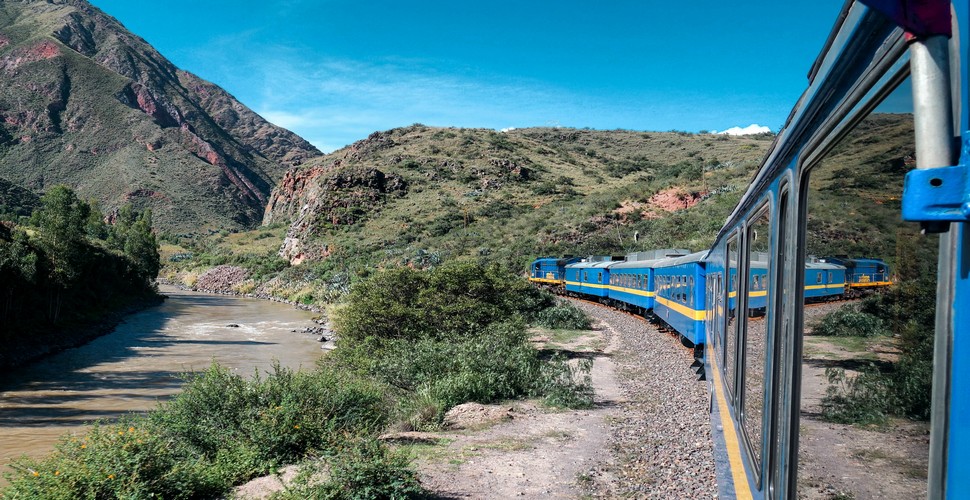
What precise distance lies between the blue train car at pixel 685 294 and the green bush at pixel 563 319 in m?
4.06

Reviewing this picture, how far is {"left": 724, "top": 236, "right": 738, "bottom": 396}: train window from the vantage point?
440cm

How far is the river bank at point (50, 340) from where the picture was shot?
2122 centimetres

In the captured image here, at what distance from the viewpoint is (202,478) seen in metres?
6.93

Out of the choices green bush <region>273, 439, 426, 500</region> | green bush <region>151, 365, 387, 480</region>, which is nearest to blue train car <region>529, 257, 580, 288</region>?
green bush <region>151, 365, 387, 480</region>

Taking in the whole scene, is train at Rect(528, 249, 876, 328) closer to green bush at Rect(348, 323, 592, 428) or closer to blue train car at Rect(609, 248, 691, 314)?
blue train car at Rect(609, 248, 691, 314)

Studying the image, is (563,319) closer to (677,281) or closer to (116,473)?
(677,281)

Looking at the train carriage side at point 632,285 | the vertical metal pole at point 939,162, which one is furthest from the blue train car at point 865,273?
the train carriage side at point 632,285

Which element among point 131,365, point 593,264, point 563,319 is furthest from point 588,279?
point 131,365

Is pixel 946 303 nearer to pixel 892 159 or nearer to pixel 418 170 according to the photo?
pixel 892 159

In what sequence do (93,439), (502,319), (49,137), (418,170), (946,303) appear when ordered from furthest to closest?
(49,137) < (418,170) < (502,319) < (93,439) < (946,303)

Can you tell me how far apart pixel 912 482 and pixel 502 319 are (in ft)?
53.1

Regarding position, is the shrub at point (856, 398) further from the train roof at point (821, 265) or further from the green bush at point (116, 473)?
the green bush at point (116, 473)

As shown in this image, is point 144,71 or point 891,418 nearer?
point 891,418

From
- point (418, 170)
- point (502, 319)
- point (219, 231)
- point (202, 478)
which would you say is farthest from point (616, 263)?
point (219, 231)
